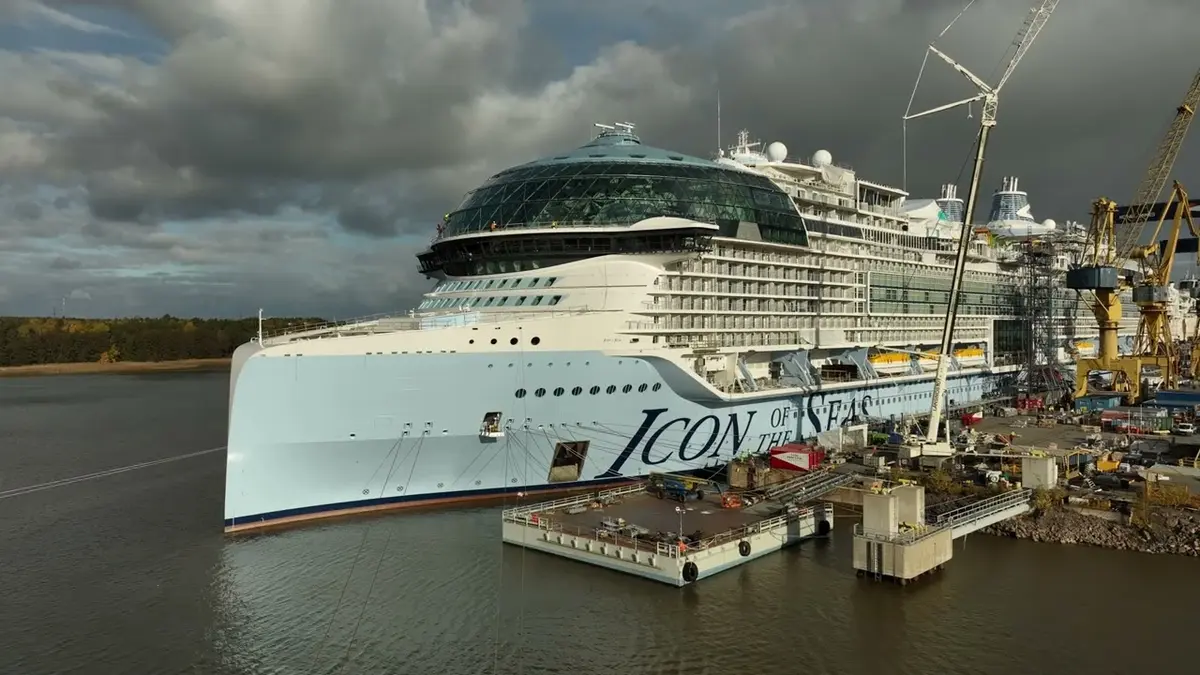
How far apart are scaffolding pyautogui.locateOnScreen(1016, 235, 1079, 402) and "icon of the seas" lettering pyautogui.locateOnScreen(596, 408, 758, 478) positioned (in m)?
30.8

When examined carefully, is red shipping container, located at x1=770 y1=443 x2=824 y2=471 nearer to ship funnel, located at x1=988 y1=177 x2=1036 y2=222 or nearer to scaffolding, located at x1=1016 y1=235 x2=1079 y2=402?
scaffolding, located at x1=1016 y1=235 x2=1079 y2=402

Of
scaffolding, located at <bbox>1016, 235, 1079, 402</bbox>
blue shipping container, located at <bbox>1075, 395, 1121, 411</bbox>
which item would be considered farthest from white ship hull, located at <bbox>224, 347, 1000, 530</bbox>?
scaffolding, located at <bbox>1016, 235, 1079, 402</bbox>

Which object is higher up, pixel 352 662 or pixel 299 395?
pixel 299 395

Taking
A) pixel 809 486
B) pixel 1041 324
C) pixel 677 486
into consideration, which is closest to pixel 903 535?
pixel 809 486

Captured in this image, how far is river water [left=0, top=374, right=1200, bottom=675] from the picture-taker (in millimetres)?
16734

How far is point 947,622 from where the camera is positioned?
18.7 meters

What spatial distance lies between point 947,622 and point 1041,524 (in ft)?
28.6

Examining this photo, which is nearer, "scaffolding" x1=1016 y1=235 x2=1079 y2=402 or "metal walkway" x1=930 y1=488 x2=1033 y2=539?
"metal walkway" x1=930 y1=488 x2=1033 y2=539

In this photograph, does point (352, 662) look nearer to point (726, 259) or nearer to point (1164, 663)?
point (1164, 663)

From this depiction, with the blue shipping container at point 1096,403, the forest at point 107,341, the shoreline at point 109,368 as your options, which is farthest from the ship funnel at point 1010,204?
the shoreline at point 109,368

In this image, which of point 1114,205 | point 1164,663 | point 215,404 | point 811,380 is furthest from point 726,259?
point 215,404

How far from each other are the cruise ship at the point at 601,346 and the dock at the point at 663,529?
2.17 meters

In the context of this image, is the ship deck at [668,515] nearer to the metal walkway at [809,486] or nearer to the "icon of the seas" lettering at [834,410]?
the metal walkway at [809,486]

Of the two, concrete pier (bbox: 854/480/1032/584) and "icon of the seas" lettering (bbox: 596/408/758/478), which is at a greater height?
"icon of the seas" lettering (bbox: 596/408/758/478)
